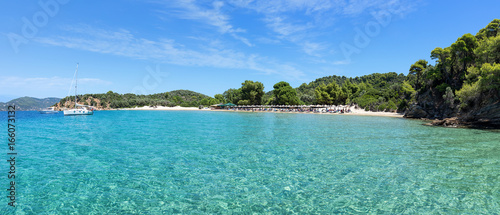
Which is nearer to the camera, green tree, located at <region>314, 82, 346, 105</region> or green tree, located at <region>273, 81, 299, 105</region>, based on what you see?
green tree, located at <region>314, 82, 346, 105</region>

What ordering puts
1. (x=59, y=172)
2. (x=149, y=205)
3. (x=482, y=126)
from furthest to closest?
(x=482, y=126) < (x=59, y=172) < (x=149, y=205)

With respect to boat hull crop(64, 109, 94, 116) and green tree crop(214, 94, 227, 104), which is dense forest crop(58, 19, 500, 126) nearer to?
green tree crop(214, 94, 227, 104)

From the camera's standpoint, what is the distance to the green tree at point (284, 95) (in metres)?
97.1

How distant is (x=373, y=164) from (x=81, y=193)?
11463 millimetres

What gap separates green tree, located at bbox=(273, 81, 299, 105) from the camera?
97106mm

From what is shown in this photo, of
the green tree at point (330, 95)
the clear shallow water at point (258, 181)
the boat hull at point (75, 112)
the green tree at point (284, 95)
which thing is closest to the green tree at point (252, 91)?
the green tree at point (284, 95)

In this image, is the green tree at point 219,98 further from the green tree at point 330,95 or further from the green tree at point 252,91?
the green tree at point 330,95

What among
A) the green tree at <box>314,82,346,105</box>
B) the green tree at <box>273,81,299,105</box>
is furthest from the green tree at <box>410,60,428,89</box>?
the green tree at <box>273,81,299,105</box>

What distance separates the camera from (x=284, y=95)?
318 ft

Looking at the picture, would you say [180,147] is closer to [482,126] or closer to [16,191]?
[16,191]

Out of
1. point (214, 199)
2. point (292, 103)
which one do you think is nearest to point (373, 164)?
point (214, 199)

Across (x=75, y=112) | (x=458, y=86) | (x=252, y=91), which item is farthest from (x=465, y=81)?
(x=75, y=112)

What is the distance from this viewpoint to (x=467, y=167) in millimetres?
10820

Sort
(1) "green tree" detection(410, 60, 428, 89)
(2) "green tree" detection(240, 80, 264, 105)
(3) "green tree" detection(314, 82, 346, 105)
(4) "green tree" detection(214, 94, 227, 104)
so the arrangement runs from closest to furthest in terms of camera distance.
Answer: (1) "green tree" detection(410, 60, 428, 89)
(3) "green tree" detection(314, 82, 346, 105)
(2) "green tree" detection(240, 80, 264, 105)
(4) "green tree" detection(214, 94, 227, 104)
